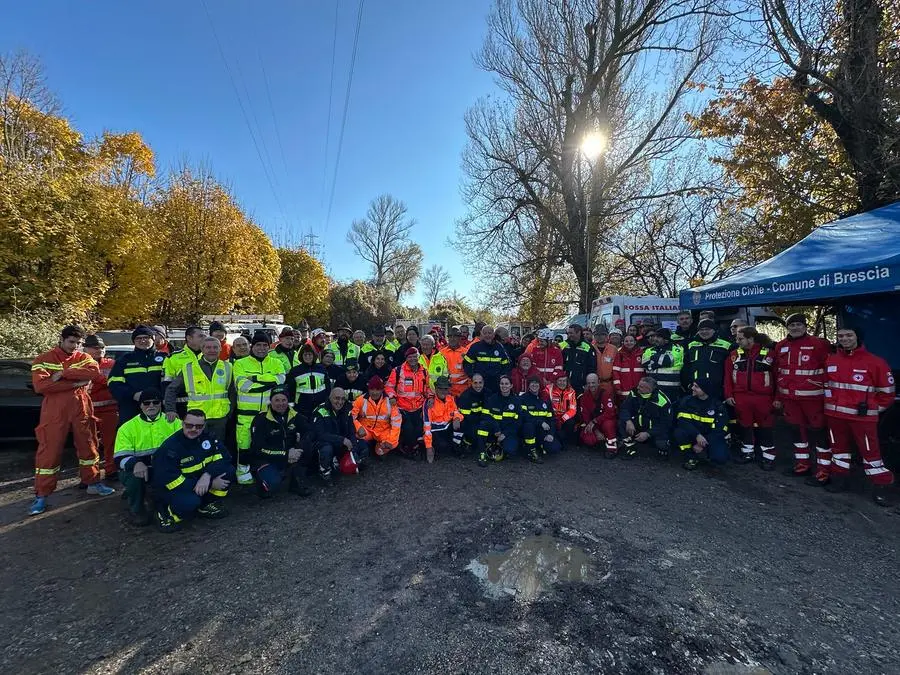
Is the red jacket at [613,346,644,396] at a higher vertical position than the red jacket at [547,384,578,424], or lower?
higher

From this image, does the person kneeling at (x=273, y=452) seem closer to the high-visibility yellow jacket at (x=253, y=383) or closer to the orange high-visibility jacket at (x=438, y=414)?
the high-visibility yellow jacket at (x=253, y=383)

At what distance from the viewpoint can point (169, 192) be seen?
46.3 ft

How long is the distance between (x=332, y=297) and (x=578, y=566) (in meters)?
29.5

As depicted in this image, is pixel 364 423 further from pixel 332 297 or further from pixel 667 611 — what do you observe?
pixel 332 297

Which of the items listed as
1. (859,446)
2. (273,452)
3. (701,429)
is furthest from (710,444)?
(273,452)

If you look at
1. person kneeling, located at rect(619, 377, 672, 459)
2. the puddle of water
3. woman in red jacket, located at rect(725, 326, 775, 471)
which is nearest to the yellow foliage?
person kneeling, located at rect(619, 377, 672, 459)

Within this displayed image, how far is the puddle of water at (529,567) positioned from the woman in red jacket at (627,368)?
3.45m

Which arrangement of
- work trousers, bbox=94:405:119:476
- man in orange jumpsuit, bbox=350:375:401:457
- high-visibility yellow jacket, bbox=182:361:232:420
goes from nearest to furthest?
1. high-visibility yellow jacket, bbox=182:361:232:420
2. work trousers, bbox=94:405:119:476
3. man in orange jumpsuit, bbox=350:375:401:457

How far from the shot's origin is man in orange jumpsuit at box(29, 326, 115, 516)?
4.16 metres

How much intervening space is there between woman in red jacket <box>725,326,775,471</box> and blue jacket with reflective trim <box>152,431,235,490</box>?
635 centimetres

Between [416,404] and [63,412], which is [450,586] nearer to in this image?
[416,404]

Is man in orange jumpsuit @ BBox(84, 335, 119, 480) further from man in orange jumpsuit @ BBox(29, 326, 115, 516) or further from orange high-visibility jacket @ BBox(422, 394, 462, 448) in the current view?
orange high-visibility jacket @ BBox(422, 394, 462, 448)

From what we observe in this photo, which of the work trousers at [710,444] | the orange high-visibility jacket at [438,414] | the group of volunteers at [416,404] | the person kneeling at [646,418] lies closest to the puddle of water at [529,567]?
the group of volunteers at [416,404]

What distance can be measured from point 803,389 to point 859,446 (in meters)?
0.80
